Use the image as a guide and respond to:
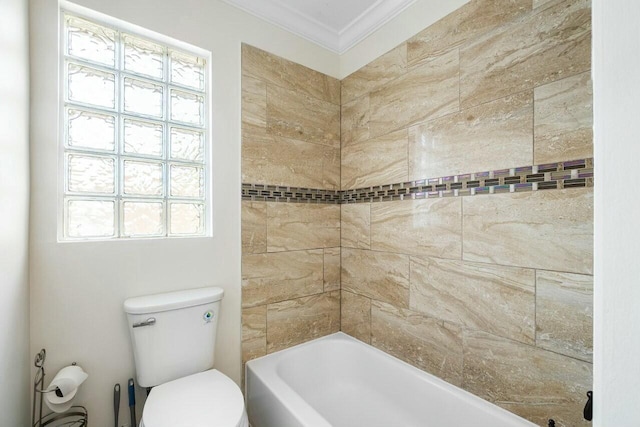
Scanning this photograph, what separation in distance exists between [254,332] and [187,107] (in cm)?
143

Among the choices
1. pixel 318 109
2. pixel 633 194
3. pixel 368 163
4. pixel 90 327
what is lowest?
pixel 90 327

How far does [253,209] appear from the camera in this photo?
1.77 meters

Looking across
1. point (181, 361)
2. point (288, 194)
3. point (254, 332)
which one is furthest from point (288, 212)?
point (181, 361)

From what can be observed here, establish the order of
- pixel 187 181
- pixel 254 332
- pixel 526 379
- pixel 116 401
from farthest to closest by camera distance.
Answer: pixel 254 332
pixel 187 181
pixel 116 401
pixel 526 379

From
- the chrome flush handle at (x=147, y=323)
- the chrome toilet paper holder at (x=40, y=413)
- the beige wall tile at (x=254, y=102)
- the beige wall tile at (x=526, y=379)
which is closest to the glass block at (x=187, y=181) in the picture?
the beige wall tile at (x=254, y=102)

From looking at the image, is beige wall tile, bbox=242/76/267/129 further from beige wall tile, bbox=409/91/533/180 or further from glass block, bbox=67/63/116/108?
beige wall tile, bbox=409/91/533/180

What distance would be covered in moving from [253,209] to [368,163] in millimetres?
851

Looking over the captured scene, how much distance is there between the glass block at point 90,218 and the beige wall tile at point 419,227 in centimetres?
152

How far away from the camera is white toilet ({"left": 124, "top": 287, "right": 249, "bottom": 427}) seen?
110 centimetres

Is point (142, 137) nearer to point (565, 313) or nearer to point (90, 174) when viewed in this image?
point (90, 174)

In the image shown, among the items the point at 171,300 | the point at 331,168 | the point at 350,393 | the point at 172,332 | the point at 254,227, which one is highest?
the point at 331,168

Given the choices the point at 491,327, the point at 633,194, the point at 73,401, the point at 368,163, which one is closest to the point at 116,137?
the point at 73,401

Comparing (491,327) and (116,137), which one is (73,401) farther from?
(491,327)

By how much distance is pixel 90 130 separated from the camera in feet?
4.56
